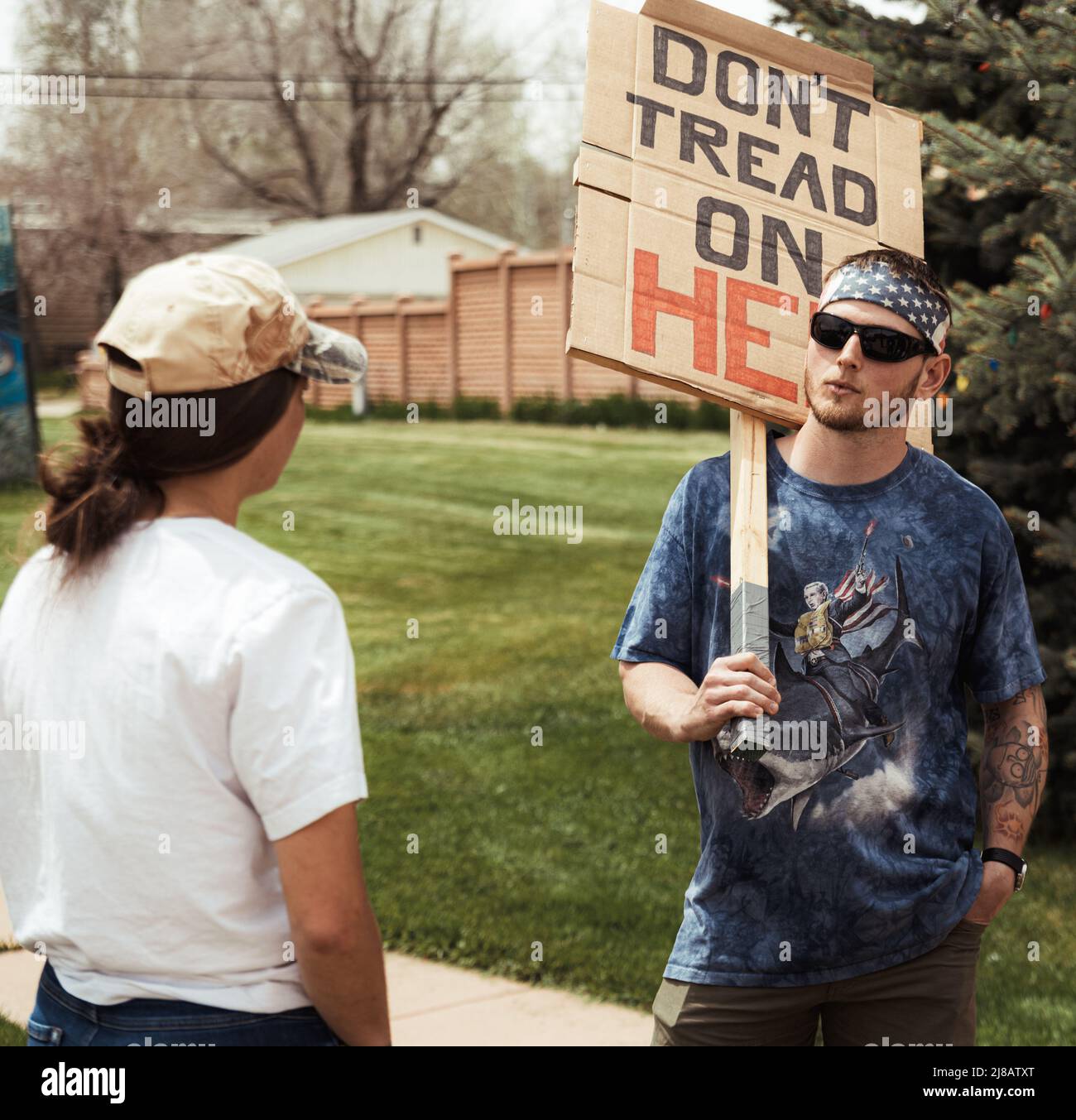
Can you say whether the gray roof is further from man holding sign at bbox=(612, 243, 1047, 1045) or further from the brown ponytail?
the brown ponytail

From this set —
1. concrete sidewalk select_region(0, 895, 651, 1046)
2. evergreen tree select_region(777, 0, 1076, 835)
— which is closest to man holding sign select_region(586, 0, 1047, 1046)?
concrete sidewalk select_region(0, 895, 651, 1046)

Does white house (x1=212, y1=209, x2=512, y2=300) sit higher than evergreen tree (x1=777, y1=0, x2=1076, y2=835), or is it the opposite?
evergreen tree (x1=777, y1=0, x2=1076, y2=835)

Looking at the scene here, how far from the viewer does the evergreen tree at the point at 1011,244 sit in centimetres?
498

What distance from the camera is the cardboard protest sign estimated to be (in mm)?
2553

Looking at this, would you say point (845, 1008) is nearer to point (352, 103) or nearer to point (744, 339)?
point (744, 339)

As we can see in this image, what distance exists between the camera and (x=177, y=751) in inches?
71.3

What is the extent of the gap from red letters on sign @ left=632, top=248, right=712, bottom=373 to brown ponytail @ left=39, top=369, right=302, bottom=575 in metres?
0.79

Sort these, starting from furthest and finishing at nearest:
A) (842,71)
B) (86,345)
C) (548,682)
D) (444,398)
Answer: (86,345) → (444,398) → (548,682) → (842,71)

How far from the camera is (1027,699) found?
2662 millimetres

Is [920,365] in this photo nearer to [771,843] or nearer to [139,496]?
[771,843]

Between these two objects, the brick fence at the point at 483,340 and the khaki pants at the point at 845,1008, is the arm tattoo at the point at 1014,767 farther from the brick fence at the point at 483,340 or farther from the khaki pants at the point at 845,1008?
the brick fence at the point at 483,340

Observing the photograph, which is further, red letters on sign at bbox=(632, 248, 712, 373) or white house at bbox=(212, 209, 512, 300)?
white house at bbox=(212, 209, 512, 300)

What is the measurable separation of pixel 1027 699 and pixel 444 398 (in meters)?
25.9

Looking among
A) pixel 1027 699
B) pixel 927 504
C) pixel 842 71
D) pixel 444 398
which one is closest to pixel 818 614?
pixel 927 504
